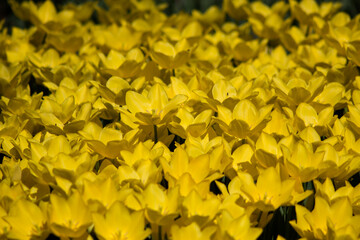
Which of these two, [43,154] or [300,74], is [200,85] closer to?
[300,74]

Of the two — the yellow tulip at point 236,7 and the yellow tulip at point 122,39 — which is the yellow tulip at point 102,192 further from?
the yellow tulip at point 236,7

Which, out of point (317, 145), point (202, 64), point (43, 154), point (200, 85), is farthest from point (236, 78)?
point (43, 154)

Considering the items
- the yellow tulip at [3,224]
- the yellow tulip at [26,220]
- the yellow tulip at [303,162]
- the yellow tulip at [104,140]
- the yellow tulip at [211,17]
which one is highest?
the yellow tulip at [303,162]

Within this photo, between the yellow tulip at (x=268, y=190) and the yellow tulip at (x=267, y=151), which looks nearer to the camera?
the yellow tulip at (x=268, y=190)

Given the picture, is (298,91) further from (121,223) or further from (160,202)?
(121,223)

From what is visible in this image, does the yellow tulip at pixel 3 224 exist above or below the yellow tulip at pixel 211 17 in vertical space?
above

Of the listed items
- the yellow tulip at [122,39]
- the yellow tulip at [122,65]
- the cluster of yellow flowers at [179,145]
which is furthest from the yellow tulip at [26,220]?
the yellow tulip at [122,39]

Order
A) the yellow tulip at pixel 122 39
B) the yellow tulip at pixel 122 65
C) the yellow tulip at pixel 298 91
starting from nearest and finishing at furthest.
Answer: the yellow tulip at pixel 298 91 → the yellow tulip at pixel 122 65 → the yellow tulip at pixel 122 39

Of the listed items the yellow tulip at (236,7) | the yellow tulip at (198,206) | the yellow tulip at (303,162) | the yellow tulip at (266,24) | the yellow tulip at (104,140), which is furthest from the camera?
the yellow tulip at (236,7)
